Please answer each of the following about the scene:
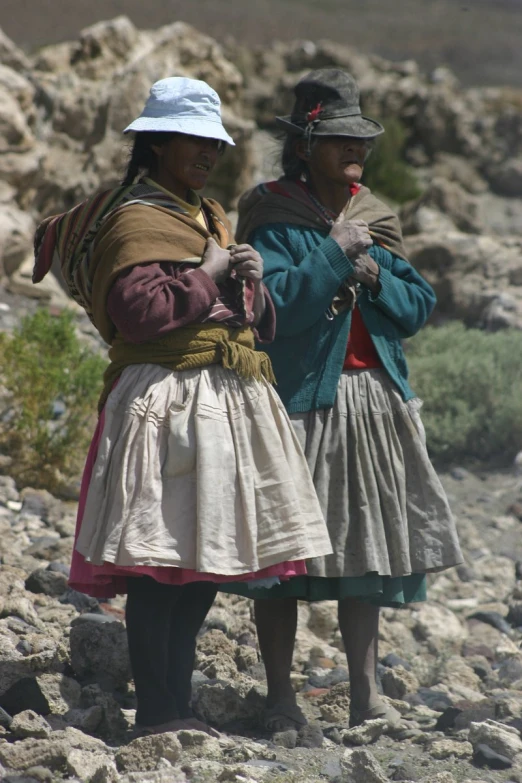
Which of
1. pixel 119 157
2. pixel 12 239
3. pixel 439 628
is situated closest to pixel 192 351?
pixel 439 628

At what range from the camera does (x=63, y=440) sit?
6453 mm

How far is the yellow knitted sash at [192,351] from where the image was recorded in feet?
10.3

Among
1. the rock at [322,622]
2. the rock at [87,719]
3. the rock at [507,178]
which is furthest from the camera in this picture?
the rock at [507,178]

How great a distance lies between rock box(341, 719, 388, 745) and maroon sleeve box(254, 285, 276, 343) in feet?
4.15

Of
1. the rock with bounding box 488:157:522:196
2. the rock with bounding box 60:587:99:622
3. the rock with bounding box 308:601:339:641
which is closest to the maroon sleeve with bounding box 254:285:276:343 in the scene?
the rock with bounding box 60:587:99:622

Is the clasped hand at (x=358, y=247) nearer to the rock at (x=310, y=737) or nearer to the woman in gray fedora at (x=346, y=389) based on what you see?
the woman in gray fedora at (x=346, y=389)

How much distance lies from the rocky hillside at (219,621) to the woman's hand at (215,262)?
116 cm

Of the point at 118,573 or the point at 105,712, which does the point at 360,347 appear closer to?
the point at 118,573

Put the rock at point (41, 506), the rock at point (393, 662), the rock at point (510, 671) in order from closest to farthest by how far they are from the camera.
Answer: the rock at point (393, 662)
the rock at point (510, 671)
the rock at point (41, 506)

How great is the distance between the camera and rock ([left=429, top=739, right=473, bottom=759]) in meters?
3.43

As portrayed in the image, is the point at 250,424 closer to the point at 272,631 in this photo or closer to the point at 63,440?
the point at 272,631

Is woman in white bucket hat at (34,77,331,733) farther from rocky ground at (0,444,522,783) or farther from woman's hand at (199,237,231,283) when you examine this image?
rocky ground at (0,444,522,783)

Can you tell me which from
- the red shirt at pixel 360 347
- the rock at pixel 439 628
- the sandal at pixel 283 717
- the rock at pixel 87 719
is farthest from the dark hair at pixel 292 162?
the rock at pixel 439 628

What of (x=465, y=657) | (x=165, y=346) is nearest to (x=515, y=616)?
(x=465, y=657)
